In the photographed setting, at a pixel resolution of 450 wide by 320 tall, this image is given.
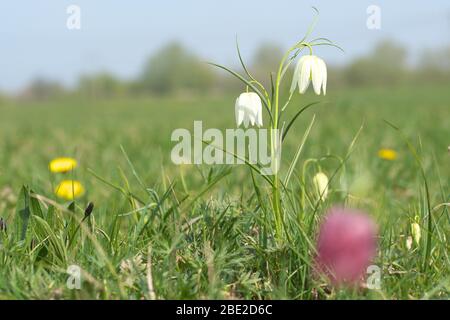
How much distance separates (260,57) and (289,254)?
5167cm

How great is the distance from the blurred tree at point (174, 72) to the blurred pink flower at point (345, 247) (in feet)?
182

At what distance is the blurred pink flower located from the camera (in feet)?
3.57

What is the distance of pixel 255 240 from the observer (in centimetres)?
146

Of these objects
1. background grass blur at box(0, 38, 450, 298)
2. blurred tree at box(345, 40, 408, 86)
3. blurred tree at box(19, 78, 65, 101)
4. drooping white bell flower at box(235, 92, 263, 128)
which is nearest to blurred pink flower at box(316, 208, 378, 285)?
background grass blur at box(0, 38, 450, 298)

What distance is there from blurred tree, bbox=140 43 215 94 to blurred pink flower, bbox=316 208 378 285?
55.5 metres

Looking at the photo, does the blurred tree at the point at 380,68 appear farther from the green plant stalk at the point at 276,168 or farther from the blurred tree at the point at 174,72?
the green plant stalk at the point at 276,168

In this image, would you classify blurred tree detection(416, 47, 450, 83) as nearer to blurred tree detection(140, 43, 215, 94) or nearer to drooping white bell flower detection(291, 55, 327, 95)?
blurred tree detection(140, 43, 215, 94)

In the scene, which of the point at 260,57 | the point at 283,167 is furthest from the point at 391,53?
the point at 283,167

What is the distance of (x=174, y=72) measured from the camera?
5975 cm

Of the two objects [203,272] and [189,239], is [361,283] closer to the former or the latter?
[203,272]

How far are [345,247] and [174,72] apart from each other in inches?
2341

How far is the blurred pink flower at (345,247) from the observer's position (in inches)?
42.8

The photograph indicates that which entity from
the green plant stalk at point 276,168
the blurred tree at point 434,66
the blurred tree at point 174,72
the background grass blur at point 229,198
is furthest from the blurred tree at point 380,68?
the green plant stalk at point 276,168

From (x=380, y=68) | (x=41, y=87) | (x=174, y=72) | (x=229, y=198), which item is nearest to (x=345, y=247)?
(x=229, y=198)
